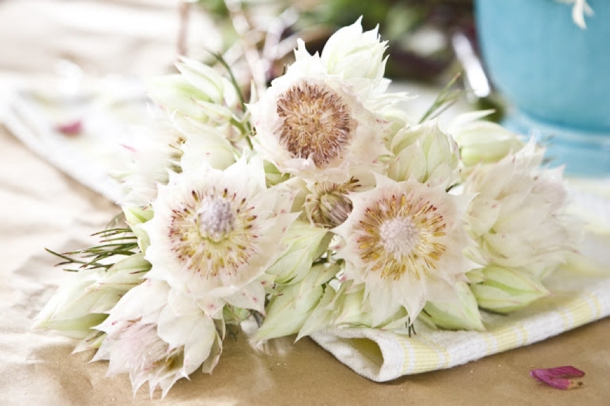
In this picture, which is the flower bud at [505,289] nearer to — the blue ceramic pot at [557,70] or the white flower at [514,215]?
the white flower at [514,215]

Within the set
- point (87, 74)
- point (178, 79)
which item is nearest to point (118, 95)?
point (87, 74)

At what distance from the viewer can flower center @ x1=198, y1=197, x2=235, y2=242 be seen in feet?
0.94

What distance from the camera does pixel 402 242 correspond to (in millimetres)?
308

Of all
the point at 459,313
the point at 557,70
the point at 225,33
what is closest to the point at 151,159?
the point at 459,313

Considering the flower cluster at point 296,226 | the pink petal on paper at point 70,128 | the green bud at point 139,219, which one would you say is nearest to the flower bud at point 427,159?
the flower cluster at point 296,226

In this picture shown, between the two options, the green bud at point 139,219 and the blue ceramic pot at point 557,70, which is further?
the blue ceramic pot at point 557,70

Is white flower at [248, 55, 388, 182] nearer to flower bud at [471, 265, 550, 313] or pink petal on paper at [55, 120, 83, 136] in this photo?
flower bud at [471, 265, 550, 313]

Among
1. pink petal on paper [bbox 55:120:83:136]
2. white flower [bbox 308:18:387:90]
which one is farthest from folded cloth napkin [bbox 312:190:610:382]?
pink petal on paper [bbox 55:120:83:136]

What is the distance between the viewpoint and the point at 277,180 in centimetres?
33

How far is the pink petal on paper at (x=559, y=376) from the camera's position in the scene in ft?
1.06

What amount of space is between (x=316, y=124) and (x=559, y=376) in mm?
151

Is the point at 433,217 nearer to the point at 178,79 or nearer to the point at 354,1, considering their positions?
the point at 178,79

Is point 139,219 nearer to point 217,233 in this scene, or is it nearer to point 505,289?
point 217,233

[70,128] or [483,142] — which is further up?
[483,142]
